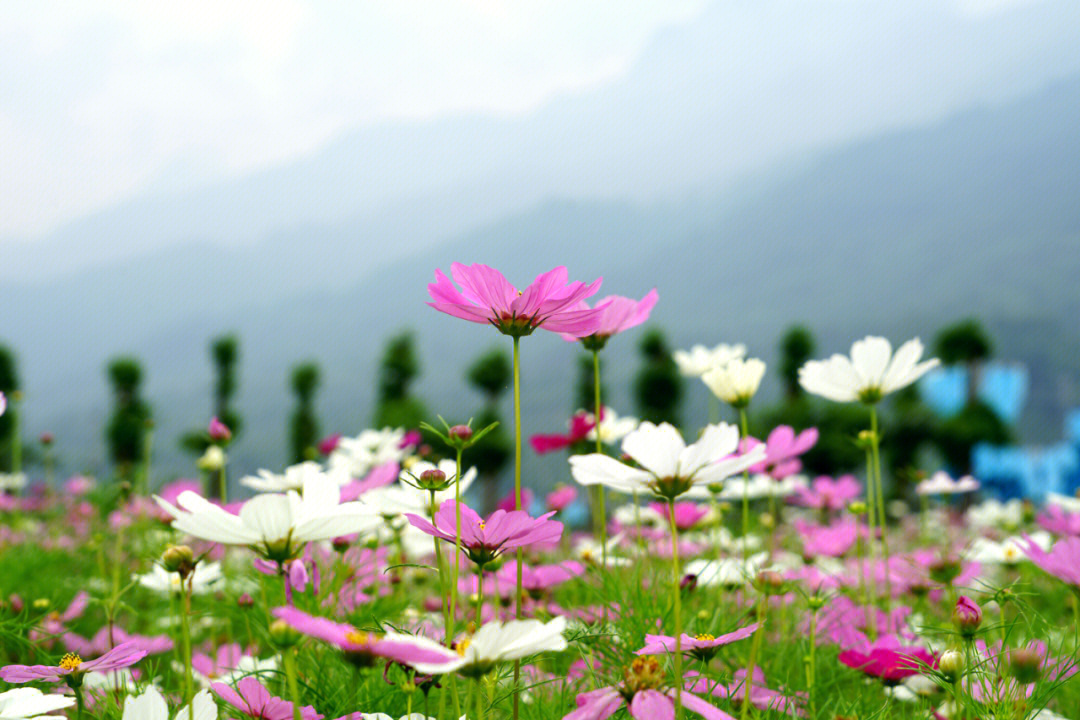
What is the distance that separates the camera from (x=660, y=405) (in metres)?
12.5

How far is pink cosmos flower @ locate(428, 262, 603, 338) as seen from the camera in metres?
0.66

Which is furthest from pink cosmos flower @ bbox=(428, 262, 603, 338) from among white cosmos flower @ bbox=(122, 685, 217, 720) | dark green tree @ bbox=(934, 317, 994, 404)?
dark green tree @ bbox=(934, 317, 994, 404)

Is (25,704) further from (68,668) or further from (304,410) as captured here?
(304,410)

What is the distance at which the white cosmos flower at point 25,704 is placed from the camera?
57 centimetres

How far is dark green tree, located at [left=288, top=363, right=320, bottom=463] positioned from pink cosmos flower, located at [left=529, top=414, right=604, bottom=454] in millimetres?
14829

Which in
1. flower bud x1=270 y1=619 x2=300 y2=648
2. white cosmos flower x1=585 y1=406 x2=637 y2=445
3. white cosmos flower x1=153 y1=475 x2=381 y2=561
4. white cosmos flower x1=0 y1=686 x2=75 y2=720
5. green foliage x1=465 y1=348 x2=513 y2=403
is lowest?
green foliage x1=465 y1=348 x2=513 y2=403

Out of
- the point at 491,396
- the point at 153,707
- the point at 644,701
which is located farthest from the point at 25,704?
the point at 491,396

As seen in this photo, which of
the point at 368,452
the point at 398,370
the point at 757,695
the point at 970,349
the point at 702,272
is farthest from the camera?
the point at 702,272

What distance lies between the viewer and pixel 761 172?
6319 inches

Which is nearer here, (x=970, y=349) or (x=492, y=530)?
(x=492, y=530)

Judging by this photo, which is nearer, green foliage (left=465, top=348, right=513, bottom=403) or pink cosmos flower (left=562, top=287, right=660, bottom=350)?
pink cosmos flower (left=562, top=287, right=660, bottom=350)

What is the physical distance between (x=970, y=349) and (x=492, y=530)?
38.6 feet

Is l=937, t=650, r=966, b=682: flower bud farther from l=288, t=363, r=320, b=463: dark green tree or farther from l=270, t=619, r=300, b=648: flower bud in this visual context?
l=288, t=363, r=320, b=463: dark green tree

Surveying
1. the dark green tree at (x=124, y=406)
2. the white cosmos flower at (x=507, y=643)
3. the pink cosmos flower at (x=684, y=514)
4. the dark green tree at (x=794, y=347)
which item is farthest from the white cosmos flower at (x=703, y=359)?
the dark green tree at (x=124, y=406)
